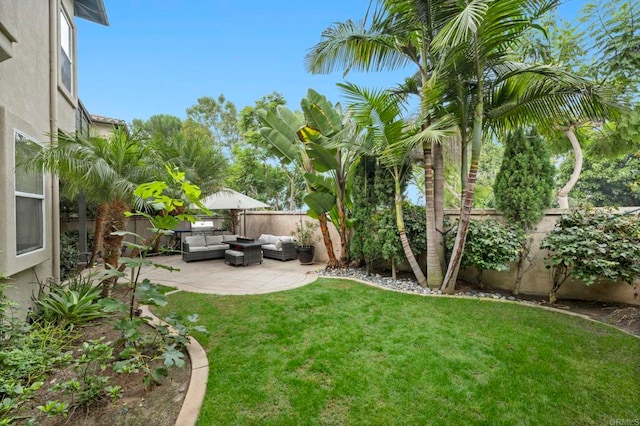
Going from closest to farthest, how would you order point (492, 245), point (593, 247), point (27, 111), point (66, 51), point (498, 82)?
1. point (27, 111)
2. point (593, 247)
3. point (498, 82)
4. point (492, 245)
5. point (66, 51)

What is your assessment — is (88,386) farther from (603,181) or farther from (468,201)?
(603,181)

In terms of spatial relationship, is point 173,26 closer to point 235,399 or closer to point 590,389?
point 235,399

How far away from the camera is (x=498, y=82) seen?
5.43 m

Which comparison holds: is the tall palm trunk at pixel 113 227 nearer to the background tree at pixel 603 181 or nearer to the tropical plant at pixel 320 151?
the tropical plant at pixel 320 151

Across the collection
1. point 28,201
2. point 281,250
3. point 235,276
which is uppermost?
point 28,201

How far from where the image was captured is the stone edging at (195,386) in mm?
2455

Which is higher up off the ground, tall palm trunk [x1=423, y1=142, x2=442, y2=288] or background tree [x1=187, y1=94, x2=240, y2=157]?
background tree [x1=187, y1=94, x2=240, y2=157]

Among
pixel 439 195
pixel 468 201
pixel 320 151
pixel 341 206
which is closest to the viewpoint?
pixel 468 201

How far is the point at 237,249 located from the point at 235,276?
205 cm

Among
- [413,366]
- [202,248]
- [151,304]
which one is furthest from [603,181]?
[151,304]

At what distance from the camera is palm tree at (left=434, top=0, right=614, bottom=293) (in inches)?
177

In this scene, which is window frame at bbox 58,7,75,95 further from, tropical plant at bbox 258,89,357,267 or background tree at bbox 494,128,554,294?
background tree at bbox 494,128,554,294

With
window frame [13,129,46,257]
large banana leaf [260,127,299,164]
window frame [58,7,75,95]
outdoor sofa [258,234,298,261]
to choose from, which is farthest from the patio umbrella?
window frame [13,129,46,257]

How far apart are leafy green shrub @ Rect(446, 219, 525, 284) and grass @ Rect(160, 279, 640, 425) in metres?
0.93
